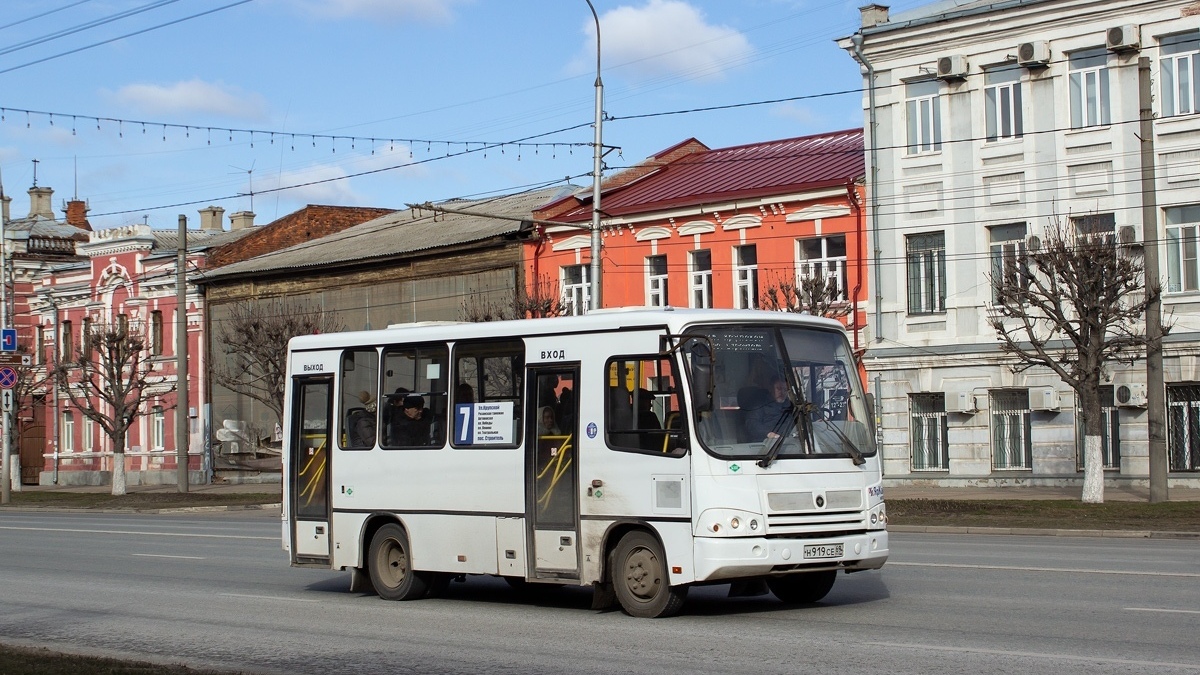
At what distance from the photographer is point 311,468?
54.2ft

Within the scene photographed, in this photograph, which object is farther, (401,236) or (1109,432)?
(401,236)

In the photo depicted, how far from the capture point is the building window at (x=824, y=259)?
3822 cm

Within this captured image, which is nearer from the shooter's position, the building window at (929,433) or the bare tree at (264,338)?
the building window at (929,433)

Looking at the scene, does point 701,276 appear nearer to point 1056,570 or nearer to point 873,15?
point 873,15

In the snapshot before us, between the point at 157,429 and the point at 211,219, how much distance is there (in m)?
14.6

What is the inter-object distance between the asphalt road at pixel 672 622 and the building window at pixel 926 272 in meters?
16.7

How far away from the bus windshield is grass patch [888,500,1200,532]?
11456 millimetres

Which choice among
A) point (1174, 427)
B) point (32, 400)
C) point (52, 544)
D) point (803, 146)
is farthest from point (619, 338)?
point (32, 400)

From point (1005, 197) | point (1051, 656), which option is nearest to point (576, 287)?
point (1005, 197)

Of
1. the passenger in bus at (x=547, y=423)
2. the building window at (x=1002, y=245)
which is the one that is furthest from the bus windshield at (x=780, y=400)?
the building window at (x=1002, y=245)

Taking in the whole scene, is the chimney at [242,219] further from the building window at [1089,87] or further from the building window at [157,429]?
the building window at [1089,87]

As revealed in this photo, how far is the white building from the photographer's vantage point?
32.6m

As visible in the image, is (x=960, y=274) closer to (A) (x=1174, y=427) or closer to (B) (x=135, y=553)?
(A) (x=1174, y=427)

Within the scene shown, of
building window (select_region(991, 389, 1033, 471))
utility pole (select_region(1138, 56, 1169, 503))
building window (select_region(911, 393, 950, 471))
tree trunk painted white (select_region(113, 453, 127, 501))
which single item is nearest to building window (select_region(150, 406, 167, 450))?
tree trunk painted white (select_region(113, 453, 127, 501))
